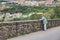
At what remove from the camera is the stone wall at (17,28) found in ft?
38.9

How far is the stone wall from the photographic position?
38.9ft

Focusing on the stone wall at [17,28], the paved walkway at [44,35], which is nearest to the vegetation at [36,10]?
the stone wall at [17,28]

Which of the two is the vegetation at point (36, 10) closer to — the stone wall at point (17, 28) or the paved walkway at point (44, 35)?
the stone wall at point (17, 28)

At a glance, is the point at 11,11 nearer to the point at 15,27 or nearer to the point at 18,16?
the point at 18,16

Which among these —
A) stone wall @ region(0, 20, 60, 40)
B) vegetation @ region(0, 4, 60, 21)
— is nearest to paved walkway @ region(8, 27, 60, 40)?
stone wall @ region(0, 20, 60, 40)

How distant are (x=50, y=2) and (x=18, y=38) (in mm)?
4936

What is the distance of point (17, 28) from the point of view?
1237 cm

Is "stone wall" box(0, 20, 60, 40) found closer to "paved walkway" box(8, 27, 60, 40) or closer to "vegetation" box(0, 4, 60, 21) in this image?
"paved walkway" box(8, 27, 60, 40)

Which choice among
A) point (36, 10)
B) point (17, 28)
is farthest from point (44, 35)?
point (36, 10)

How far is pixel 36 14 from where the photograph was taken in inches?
558

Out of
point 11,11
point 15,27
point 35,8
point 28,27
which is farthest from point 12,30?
point 35,8

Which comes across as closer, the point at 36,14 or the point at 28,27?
the point at 28,27

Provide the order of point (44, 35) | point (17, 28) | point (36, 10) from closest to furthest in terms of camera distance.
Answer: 1. point (44, 35)
2. point (17, 28)
3. point (36, 10)

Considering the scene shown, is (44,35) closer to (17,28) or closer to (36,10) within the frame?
(17,28)
